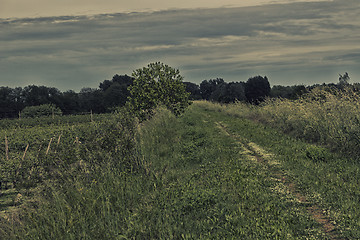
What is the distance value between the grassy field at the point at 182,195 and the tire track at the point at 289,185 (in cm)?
2

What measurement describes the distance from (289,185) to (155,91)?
1422 cm

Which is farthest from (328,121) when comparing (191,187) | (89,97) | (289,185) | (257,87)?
(89,97)

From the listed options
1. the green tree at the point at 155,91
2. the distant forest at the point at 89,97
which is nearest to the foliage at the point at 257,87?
the distant forest at the point at 89,97

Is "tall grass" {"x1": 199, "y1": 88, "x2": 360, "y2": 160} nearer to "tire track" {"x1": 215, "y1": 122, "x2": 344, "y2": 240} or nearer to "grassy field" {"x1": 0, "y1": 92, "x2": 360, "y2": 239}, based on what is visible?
"grassy field" {"x1": 0, "y1": 92, "x2": 360, "y2": 239}

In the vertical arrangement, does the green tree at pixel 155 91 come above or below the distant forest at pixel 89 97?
above

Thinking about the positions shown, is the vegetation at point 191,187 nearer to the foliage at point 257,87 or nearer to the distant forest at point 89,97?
the distant forest at point 89,97

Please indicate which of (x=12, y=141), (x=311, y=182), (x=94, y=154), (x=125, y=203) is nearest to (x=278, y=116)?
(x=311, y=182)

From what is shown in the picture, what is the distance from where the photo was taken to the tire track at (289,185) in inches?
192

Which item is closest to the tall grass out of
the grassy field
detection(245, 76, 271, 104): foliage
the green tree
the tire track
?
the grassy field

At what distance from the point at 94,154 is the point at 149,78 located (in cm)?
1290

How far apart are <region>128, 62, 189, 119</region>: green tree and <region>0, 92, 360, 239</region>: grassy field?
9.00 metres

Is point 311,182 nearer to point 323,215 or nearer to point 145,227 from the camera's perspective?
point 323,215

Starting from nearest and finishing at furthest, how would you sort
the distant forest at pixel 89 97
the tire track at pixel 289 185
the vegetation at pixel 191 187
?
the tire track at pixel 289 185, the vegetation at pixel 191 187, the distant forest at pixel 89 97

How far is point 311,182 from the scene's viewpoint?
695 cm
